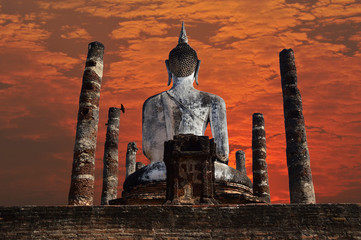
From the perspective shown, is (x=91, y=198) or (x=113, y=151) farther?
(x=113, y=151)

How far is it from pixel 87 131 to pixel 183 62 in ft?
12.1

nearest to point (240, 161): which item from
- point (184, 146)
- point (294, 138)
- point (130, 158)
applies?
→ point (130, 158)

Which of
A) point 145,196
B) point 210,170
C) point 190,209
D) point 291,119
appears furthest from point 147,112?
point 291,119

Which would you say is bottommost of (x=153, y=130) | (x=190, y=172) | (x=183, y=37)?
(x=190, y=172)

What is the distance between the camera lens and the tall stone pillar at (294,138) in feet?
38.7

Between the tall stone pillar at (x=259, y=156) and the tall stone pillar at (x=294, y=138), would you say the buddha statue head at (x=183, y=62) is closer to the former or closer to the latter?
the tall stone pillar at (x=294, y=138)

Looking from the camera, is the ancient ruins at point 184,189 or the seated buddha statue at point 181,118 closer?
the ancient ruins at point 184,189

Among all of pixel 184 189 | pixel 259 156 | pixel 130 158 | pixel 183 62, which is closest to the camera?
pixel 184 189

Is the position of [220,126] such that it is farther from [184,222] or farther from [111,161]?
[111,161]

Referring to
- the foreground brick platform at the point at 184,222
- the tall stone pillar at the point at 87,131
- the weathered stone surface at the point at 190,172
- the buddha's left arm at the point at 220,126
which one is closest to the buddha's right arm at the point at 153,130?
the buddha's left arm at the point at 220,126

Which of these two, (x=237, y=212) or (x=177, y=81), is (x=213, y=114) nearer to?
(x=177, y=81)

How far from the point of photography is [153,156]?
8.92 metres

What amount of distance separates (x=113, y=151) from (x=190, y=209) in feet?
41.6

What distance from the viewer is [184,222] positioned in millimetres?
5129
